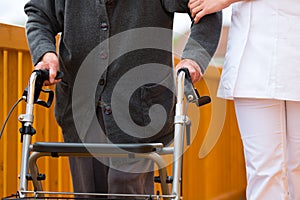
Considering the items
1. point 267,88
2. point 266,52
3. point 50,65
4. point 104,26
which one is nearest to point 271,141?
point 267,88

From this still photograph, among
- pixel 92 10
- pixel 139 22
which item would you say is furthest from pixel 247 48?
pixel 92 10

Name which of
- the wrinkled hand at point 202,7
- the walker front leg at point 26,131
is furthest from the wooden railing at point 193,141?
the wrinkled hand at point 202,7

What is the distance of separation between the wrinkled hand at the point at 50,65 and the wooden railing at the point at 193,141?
82 centimetres

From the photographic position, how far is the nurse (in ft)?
8.08

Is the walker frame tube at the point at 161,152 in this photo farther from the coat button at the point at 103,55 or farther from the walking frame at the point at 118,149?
the coat button at the point at 103,55

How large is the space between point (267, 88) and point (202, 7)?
422 millimetres

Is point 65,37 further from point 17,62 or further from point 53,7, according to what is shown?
point 17,62

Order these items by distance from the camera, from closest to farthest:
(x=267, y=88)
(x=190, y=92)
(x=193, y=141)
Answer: (x=190, y=92) < (x=267, y=88) < (x=193, y=141)

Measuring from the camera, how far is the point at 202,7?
2312 millimetres

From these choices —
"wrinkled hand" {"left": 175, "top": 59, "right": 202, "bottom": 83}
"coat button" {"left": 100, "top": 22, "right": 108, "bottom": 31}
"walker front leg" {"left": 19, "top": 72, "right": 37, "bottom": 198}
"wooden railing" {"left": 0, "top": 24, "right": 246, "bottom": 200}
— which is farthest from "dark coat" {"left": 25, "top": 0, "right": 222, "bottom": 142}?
"wooden railing" {"left": 0, "top": 24, "right": 246, "bottom": 200}

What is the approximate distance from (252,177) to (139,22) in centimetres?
78

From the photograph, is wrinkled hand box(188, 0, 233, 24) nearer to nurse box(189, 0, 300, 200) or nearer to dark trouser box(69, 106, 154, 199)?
nurse box(189, 0, 300, 200)

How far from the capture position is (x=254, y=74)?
8.25 feet

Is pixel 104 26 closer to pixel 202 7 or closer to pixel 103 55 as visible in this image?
pixel 103 55
